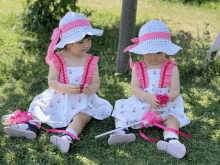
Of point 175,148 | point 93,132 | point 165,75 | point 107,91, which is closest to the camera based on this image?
point 175,148

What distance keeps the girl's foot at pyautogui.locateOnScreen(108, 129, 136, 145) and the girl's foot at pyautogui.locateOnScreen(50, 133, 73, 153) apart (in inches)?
17.4

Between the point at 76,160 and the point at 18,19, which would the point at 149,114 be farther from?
the point at 18,19

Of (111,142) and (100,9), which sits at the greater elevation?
(100,9)

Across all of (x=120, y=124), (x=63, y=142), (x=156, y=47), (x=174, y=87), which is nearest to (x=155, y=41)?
(x=156, y=47)

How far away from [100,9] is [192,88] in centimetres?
466

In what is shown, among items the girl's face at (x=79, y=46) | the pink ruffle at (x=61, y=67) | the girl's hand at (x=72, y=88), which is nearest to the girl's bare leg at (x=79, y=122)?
the girl's hand at (x=72, y=88)

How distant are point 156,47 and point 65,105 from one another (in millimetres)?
1271

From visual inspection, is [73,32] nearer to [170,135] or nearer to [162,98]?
[162,98]

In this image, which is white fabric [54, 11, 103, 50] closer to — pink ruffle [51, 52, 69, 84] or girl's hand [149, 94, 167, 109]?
pink ruffle [51, 52, 69, 84]

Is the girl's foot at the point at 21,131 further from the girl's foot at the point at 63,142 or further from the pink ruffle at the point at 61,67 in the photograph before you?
the pink ruffle at the point at 61,67

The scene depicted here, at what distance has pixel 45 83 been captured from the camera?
14.3 ft

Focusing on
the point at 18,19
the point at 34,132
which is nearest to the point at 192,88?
the point at 34,132

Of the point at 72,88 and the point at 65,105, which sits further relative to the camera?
the point at 65,105

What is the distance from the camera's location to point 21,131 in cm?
285
